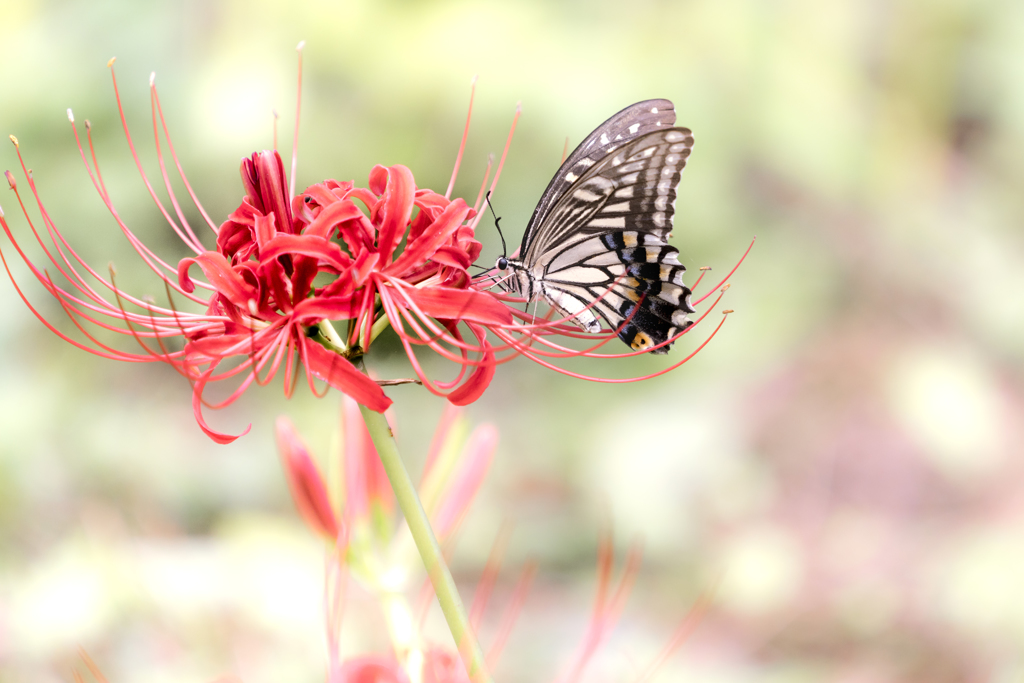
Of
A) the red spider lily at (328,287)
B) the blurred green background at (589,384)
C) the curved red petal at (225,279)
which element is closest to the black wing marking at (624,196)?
the red spider lily at (328,287)

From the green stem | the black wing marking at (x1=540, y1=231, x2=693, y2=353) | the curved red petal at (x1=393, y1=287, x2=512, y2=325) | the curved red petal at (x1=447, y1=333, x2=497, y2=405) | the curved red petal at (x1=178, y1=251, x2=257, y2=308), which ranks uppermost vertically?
the black wing marking at (x1=540, y1=231, x2=693, y2=353)

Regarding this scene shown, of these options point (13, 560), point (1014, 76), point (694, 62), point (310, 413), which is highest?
point (1014, 76)

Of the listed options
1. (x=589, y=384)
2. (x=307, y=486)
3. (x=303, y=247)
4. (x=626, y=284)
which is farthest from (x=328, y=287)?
(x=589, y=384)

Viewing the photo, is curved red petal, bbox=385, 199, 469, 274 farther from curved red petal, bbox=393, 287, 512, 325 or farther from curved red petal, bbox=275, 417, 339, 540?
curved red petal, bbox=275, 417, 339, 540

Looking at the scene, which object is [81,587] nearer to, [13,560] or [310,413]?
[13,560]

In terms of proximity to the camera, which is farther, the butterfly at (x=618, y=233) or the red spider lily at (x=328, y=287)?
the butterfly at (x=618, y=233)

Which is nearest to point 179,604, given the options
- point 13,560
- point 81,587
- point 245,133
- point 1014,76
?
point 81,587

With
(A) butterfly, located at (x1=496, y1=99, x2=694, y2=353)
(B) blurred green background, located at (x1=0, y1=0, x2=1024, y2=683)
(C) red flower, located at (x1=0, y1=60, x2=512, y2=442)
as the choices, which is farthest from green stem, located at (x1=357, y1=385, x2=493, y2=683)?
(B) blurred green background, located at (x1=0, y1=0, x2=1024, y2=683)

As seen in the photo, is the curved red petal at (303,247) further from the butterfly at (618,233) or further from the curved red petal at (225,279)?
the butterfly at (618,233)
